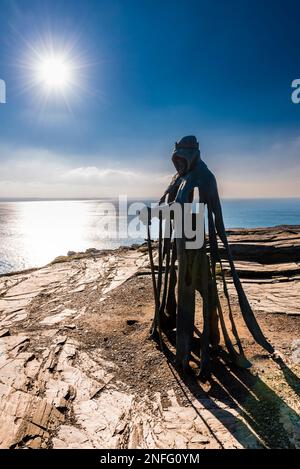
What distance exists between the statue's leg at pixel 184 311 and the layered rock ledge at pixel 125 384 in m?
0.43

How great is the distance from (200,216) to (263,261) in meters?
9.71

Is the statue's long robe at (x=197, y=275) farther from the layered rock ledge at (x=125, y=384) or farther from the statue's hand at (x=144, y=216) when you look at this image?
the statue's hand at (x=144, y=216)

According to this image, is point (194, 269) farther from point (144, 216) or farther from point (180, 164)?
point (180, 164)

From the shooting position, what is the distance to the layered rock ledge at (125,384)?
403cm

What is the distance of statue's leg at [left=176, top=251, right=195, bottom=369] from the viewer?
559 centimetres

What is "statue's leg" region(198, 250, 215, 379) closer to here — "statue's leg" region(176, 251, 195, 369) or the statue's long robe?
the statue's long robe

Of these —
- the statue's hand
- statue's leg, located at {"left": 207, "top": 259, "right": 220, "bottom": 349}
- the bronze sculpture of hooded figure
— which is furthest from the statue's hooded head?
statue's leg, located at {"left": 207, "top": 259, "right": 220, "bottom": 349}

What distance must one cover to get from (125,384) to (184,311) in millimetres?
1838

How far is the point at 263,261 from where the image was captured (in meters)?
14.1

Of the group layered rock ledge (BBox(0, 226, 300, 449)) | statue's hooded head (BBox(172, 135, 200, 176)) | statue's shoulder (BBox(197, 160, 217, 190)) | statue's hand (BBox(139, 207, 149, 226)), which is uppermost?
statue's hooded head (BBox(172, 135, 200, 176))

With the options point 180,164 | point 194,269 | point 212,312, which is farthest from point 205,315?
point 180,164

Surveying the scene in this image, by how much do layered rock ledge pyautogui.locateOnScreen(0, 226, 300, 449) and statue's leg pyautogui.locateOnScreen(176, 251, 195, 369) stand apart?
0.43m

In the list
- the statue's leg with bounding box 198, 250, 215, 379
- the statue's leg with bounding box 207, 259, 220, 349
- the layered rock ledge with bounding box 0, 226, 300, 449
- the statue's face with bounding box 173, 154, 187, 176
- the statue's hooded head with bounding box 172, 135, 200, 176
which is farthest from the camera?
the statue's leg with bounding box 207, 259, 220, 349
